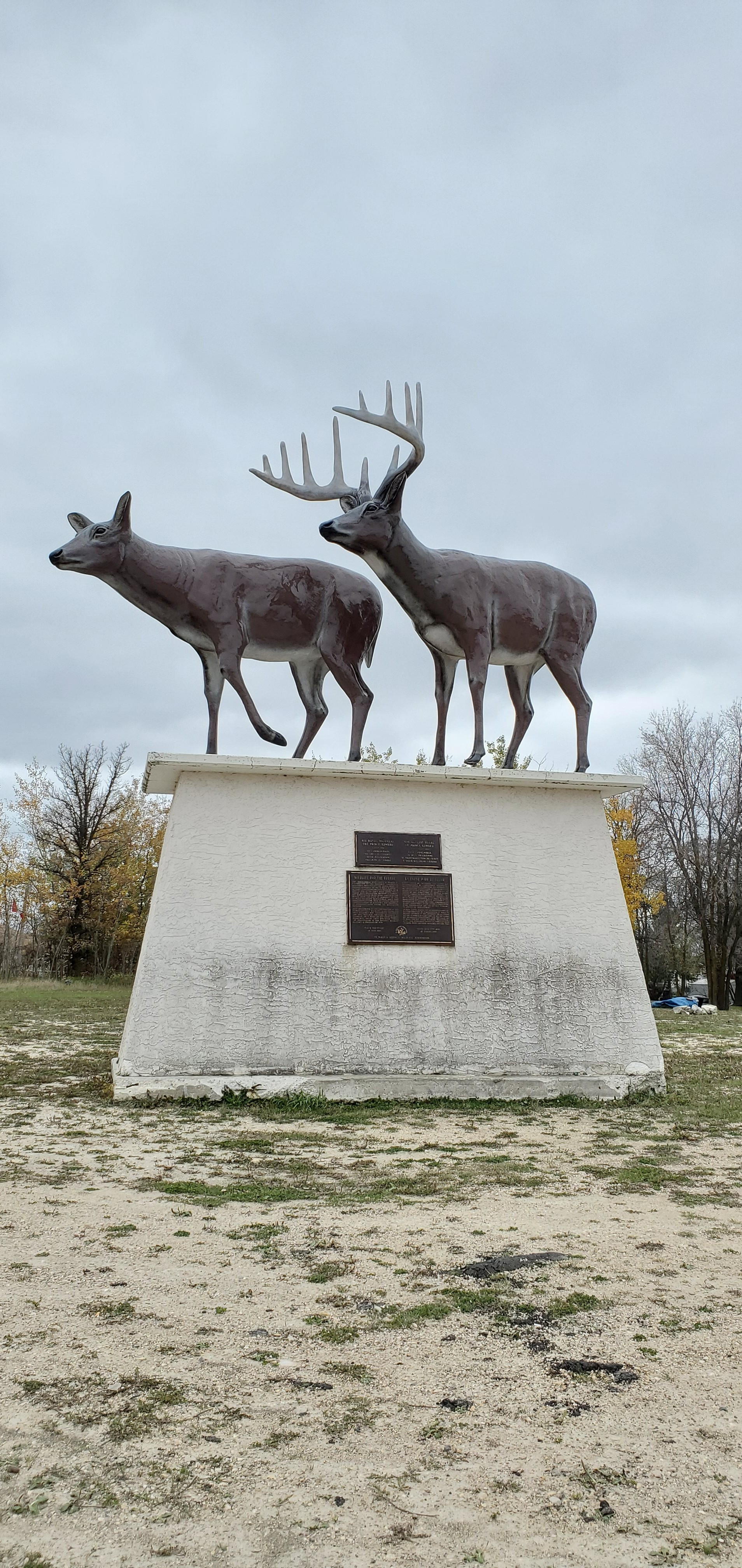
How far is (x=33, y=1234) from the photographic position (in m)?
4.05

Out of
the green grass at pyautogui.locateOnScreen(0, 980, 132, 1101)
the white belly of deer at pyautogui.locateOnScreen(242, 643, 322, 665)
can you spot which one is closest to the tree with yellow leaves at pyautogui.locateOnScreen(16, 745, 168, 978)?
the green grass at pyautogui.locateOnScreen(0, 980, 132, 1101)

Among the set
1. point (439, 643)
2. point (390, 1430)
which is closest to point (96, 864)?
point (439, 643)

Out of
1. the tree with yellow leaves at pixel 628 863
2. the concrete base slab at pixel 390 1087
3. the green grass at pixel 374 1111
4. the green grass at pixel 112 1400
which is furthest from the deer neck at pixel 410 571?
the tree with yellow leaves at pixel 628 863

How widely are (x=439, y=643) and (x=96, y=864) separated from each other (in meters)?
25.7

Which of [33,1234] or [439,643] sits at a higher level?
[439,643]

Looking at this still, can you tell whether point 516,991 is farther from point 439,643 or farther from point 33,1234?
point 33,1234

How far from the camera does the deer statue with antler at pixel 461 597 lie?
9.10 m

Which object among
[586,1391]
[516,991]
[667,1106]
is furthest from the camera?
[516,991]

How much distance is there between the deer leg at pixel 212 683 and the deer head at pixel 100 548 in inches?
46.9

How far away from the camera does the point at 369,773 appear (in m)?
8.70

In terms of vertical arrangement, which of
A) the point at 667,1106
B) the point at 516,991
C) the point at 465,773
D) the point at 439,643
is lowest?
the point at 667,1106

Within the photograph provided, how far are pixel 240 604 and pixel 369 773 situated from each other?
2227mm

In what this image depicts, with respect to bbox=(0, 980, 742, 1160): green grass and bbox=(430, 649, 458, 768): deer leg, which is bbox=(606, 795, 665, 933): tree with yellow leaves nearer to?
bbox=(0, 980, 742, 1160): green grass

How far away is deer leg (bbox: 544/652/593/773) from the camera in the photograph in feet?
32.2
